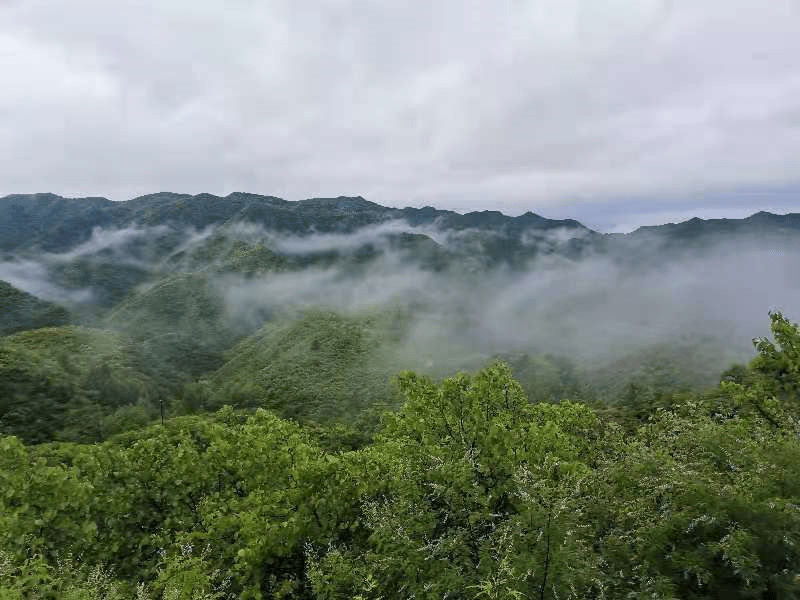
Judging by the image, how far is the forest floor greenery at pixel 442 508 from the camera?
47.9ft

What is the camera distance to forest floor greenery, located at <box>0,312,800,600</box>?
14.6 m

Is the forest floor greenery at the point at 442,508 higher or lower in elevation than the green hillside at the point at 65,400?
higher

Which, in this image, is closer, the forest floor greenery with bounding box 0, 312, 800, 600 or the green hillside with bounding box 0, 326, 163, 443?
the forest floor greenery with bounding box 0, 312, 800, 600

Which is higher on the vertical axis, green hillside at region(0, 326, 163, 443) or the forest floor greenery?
the forest floor greenery

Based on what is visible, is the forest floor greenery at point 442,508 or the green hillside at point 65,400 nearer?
the forest floor greenery at point 442,508

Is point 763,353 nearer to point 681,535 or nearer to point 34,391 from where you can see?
point 681,535

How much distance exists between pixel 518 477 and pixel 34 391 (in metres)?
213

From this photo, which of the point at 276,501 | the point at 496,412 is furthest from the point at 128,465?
the point at 496,412

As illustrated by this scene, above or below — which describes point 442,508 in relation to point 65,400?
above

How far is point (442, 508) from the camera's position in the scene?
18047 millimetres

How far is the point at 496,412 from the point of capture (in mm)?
23219

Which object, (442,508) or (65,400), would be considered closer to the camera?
(442,508)

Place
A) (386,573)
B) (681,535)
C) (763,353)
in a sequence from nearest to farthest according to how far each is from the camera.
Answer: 1. (681,535)
2. (386,573)
3. (763,353)

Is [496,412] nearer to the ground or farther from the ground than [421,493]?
farther from the ground
